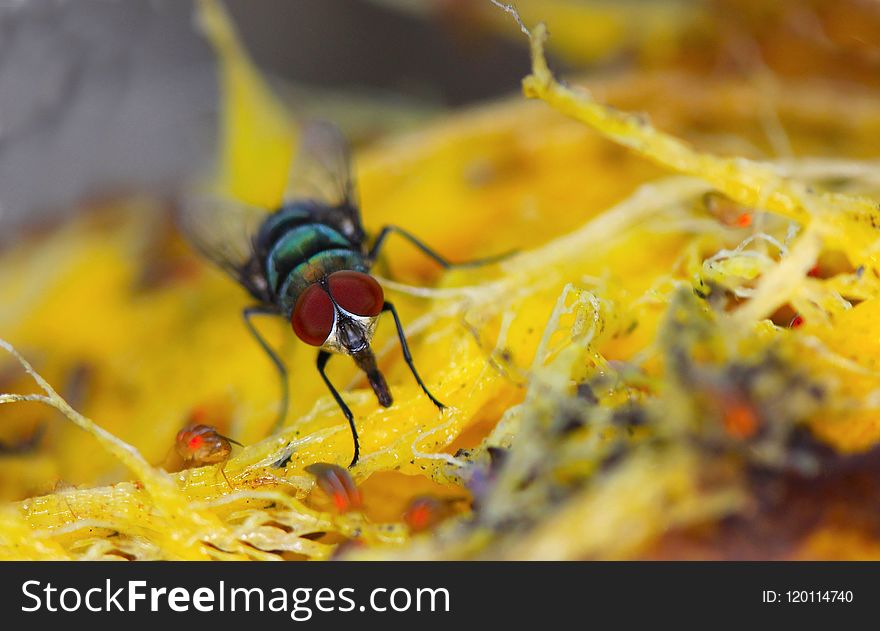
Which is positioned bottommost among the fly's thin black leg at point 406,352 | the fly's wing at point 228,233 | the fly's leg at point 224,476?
the fly's leg at point 224,476

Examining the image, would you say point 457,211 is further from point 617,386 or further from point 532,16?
point 617,386

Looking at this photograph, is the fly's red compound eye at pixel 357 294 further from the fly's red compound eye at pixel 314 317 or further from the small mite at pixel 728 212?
the small mite at pixel 728 212

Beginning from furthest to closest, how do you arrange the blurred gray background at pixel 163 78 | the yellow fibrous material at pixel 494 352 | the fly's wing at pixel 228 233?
the blurred gray background at pixel 163 78
the fly's wing at pixel 228 233
the yellow fibrous material at pixel 494 352

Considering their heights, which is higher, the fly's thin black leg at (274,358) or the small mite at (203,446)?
the fly's thin black leg at (274,358)

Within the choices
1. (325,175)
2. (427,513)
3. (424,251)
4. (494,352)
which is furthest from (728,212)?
(325,175)

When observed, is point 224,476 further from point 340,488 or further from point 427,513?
point 427,513

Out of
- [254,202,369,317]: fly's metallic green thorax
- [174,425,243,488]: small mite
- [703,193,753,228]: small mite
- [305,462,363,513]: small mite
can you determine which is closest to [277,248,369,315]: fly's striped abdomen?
[254,202,369,317]: fly's metallic green thorax

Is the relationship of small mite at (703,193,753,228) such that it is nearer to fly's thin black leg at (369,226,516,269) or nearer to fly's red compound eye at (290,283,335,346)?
fly's thin black leg at (369,226,516,269)

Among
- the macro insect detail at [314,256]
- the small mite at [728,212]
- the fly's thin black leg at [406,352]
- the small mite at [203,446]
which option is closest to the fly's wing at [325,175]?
the macro insect detail at [314,256]
